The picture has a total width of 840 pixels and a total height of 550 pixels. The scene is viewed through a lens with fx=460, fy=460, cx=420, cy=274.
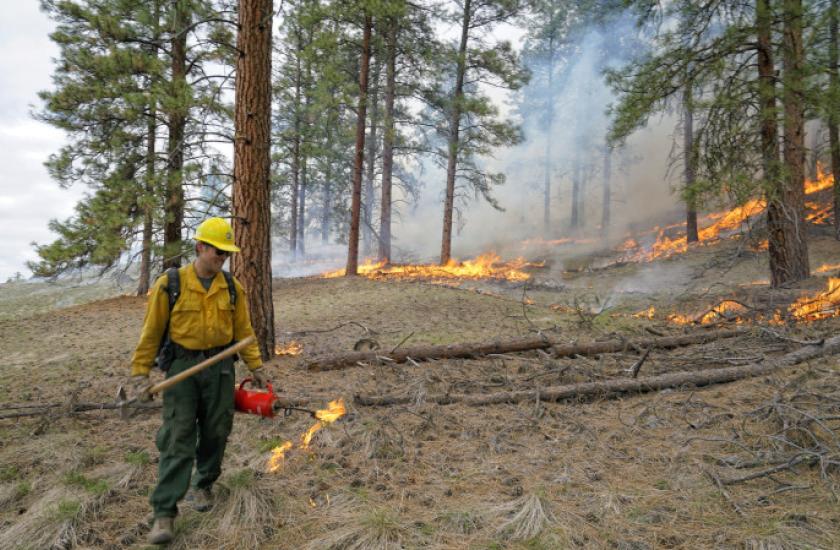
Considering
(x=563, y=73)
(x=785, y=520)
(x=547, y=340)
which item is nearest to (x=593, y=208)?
(x=563, y=73)

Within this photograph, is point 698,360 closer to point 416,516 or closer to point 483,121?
point 416,516

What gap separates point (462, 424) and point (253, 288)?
151 inches

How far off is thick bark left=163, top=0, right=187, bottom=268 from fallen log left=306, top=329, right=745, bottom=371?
588 cm

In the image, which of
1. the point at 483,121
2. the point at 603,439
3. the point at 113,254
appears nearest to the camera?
the point at 603,439

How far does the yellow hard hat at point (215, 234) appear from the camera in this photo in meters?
3.17

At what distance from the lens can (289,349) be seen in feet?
25.7

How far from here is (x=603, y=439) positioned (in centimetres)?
407

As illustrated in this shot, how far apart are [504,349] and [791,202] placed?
7.31 metres

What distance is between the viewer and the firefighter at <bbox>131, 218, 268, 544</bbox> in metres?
3.06

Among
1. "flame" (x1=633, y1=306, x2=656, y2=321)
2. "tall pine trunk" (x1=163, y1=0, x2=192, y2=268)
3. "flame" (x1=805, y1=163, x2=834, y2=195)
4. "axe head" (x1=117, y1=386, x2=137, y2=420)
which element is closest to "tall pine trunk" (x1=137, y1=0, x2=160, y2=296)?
"tall pine trunk" (x1=163, y1=0, x2=192, y2=268)

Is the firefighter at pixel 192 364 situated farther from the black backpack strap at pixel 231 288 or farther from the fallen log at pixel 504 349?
the fallen log at pixel 504 349

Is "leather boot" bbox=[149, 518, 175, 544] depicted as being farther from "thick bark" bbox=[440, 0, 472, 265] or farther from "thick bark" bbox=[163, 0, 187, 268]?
"thick bark" bbox=[440, 0, 472, 265]

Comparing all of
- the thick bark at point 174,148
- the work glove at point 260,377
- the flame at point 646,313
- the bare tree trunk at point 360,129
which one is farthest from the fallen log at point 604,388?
the bare tree trunk at point 360,129

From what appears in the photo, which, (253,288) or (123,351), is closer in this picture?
(253,288)
